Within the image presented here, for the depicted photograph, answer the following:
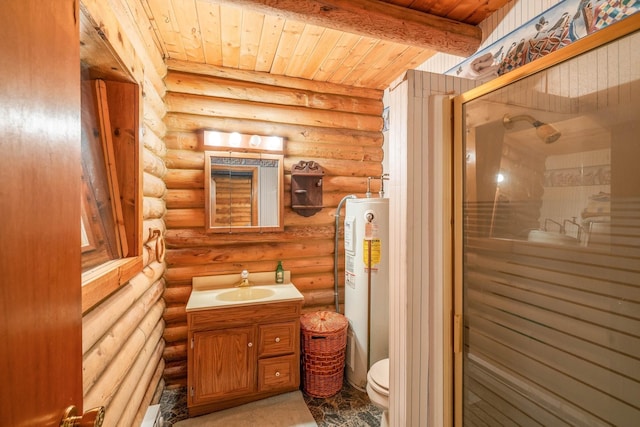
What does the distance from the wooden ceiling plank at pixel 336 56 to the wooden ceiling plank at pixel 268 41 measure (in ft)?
1.44

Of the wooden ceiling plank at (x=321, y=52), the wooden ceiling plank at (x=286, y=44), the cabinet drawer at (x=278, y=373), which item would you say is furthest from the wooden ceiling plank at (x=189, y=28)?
the cabinet drawer at (x=278, y=373)

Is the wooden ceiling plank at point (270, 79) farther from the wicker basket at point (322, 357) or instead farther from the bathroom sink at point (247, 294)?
the wicker basket at point (322, 357)

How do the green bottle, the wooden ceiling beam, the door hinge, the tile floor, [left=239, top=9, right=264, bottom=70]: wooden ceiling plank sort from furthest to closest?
the green bottle < the tile floor < [left=239, top=9, right=264, bottom=70]: wooden ceiling plank < the wooden ceiling beam < the door hinge

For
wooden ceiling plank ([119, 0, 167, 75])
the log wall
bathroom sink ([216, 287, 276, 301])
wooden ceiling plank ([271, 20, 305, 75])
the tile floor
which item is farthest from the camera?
bathroom sink ([216, 287, 276, 301])

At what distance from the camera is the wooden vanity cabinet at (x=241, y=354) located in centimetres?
205

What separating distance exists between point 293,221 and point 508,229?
1.88m

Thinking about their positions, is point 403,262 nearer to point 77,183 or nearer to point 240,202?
point 77,183

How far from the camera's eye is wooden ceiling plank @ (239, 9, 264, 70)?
187 cm

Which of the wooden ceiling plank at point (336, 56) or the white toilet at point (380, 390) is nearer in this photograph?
the white toilet at point (380, 390)

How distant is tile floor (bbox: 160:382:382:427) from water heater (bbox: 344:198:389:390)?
163mm

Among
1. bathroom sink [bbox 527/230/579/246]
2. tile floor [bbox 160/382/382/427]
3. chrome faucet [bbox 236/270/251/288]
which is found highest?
bathroom sink [bbox 527/230/579/246]

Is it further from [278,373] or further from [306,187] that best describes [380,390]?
[306,187]

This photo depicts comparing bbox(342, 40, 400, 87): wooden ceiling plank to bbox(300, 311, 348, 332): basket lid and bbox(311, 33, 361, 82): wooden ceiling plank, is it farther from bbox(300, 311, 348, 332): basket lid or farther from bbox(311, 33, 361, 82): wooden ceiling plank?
bbox(300, 311, 348, 332): basket lid

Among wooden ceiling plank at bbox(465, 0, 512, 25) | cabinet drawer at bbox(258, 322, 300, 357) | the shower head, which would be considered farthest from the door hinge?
wooden ceiling plank at bbox(465, 0, 512, 25)
